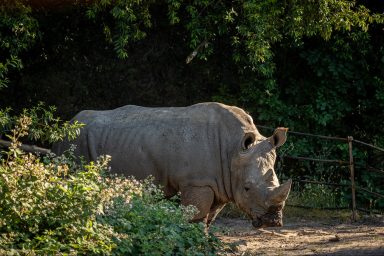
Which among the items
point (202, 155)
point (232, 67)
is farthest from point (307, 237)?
point (232, 67)

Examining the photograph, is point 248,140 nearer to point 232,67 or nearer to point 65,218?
point 65,218

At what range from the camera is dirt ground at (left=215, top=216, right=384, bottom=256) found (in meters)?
8.49

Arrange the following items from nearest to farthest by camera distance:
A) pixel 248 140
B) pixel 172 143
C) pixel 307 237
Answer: pixel 248 140
pixel 172 143
pixel 307 237

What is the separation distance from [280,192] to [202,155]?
0.99m

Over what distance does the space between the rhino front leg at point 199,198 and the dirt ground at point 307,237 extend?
318 millimetres

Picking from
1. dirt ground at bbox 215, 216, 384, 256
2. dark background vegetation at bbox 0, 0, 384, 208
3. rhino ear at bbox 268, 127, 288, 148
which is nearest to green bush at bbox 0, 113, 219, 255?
dirt ground at bbox 215, 216, 384, 256

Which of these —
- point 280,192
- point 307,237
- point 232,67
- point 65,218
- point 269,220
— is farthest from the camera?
point 232,67

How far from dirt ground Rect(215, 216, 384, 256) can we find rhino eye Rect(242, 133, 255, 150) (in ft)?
3.35

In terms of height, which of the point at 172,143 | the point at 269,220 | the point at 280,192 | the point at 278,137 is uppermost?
the point at 278,137

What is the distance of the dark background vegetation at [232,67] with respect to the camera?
12.8 meters

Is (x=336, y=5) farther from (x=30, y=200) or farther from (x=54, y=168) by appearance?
(x=30, y=200)

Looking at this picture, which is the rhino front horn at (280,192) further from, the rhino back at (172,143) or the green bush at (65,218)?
the green bush at (65,218)

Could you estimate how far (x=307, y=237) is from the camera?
1020 cm

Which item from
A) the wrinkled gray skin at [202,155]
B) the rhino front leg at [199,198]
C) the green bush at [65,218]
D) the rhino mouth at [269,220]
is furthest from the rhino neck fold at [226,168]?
the green bush at [65,218]
